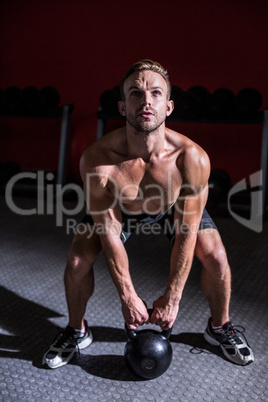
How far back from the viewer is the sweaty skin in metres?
1.27

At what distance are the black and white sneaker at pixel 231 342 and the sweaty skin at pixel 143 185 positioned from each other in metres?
0.31

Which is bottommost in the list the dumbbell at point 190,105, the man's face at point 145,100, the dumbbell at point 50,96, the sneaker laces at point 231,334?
the sneaker laces at point 231,334

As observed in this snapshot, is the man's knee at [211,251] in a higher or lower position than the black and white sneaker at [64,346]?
higher

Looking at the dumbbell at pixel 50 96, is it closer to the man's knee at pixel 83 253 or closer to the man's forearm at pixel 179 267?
the man's knee at pixel 83 253

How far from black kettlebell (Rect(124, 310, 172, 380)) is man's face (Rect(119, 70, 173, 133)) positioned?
25.3 inches

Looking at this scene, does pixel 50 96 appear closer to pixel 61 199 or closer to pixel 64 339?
pixel 61 199

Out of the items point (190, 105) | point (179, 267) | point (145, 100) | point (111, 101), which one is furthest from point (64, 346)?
point (111, 101)

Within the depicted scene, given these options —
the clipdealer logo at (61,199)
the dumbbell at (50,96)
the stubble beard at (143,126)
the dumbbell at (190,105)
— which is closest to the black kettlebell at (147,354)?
the stubble beard at (143,126)

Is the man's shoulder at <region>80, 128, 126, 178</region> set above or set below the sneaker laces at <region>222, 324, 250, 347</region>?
above

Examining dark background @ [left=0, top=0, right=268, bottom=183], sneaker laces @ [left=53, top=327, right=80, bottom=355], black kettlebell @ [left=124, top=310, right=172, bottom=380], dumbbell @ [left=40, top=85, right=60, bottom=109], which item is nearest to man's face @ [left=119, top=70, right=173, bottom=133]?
black kettlebell @ [left=124, top=310, right=172, bottom=380]

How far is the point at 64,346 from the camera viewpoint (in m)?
1.44

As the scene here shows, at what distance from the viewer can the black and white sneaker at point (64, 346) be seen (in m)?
1.39

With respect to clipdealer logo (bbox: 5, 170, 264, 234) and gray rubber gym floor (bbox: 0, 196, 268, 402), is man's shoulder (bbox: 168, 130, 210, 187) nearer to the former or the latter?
gray rubber gym floor (bbox: 0, 196, 268, 402)

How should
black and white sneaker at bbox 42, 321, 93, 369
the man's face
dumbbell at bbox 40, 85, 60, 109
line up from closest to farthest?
1. the man's face
2. black and white sneaker at bbox 42, 321, 93, 369
3. dumbbell at bbox 40, 85, 60, 109
